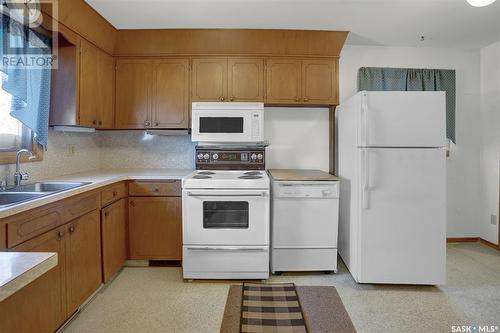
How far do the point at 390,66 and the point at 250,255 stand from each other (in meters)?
2.64

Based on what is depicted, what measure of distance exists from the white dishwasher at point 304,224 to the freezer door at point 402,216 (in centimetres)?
32

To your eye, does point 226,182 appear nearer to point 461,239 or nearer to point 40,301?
point 40,301

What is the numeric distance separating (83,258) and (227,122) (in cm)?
168

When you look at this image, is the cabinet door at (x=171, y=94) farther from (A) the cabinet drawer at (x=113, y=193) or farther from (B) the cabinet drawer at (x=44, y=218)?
(B) the cabinet drawer at (x=44, y=218)

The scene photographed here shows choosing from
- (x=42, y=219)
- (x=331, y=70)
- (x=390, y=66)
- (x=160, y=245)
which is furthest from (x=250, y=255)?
(x=390, y=66)

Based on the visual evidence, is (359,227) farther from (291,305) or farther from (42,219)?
(42,219)

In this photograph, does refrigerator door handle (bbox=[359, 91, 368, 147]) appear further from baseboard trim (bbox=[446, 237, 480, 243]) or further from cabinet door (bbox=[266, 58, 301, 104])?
baseboard trim (bbox=[446, 237, 480, 243])

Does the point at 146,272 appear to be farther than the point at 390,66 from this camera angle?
No

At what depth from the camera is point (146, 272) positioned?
110 inches

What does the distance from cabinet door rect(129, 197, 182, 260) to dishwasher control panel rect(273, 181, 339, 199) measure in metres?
0.94

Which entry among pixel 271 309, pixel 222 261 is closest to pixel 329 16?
pixel 222 261

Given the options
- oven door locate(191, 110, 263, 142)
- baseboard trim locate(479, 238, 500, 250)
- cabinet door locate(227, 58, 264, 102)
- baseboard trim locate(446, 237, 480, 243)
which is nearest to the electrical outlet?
oven door locate(191, 110, 263, 142)

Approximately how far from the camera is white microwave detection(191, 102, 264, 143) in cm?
297

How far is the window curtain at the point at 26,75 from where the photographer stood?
1978 millimetres
